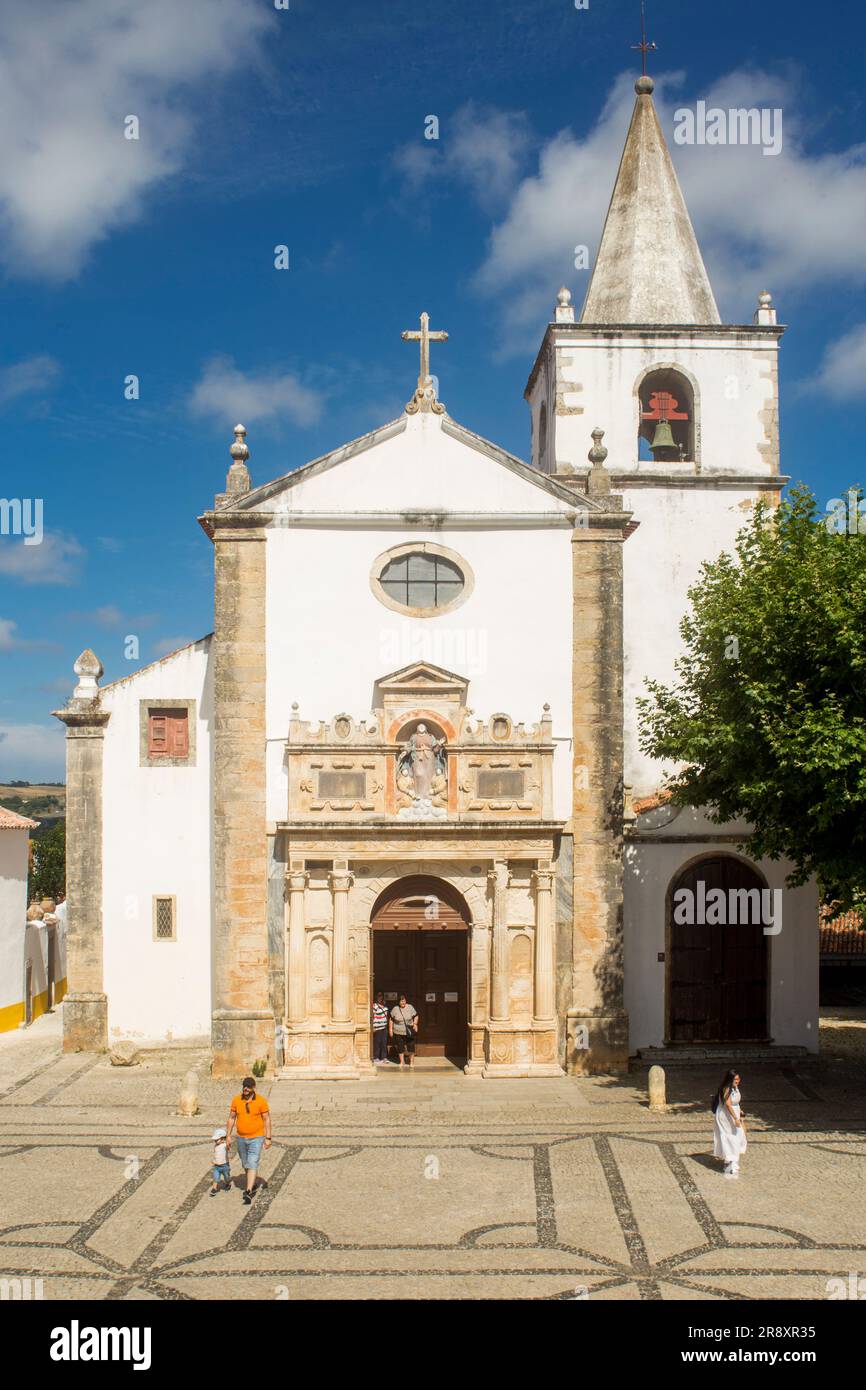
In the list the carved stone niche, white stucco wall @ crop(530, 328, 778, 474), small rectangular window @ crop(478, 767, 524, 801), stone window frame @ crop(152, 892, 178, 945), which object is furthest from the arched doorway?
white stucco wall @ crop(530, 328, 778, 474)

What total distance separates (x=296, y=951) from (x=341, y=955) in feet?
2.65

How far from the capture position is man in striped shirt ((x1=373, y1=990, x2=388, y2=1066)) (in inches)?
881

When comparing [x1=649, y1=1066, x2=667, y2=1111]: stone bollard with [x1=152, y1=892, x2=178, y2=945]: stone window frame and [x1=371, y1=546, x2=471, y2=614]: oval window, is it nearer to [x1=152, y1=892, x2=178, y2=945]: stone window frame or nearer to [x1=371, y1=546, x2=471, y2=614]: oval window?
[x1=371, y1=546, x2=471, y2=614]: oval window

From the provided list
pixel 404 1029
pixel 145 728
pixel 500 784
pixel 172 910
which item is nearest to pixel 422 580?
pixel 500 784

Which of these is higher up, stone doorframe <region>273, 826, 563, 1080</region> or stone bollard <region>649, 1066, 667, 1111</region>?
stone doorframe <region>273, 826, 563, 1080</region>

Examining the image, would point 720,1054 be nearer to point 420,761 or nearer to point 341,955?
point 341,955

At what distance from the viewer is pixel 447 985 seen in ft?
74.7

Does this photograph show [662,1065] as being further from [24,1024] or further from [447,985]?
[24,1024]

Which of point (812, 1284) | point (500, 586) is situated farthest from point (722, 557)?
point (812, 1284)

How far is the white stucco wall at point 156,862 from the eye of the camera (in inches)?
910

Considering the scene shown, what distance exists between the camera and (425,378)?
2312 cm

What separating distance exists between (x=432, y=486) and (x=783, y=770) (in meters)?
8.55

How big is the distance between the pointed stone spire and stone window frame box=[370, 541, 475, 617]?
8328 mm

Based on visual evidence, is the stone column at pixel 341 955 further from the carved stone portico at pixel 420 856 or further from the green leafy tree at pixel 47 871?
the green leafy tree at pixel 47 871
